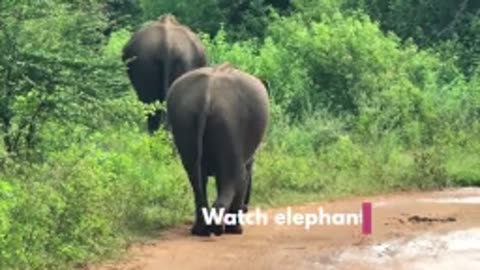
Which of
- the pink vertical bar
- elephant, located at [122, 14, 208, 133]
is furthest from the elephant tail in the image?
elephant, located at [122, 14, 208, 133]

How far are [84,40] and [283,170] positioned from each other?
278 cm

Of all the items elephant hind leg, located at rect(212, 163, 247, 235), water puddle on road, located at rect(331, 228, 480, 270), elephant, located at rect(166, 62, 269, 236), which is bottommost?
water puddle on road, located at rect(331, 228, 480, 270)

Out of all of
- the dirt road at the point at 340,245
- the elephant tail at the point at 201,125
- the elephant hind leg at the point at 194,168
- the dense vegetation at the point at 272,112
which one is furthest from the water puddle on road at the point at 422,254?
the dense vegetation at the point at 272,112

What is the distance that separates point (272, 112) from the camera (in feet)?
Result: 51.4

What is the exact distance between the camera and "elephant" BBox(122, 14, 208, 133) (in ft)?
48.5

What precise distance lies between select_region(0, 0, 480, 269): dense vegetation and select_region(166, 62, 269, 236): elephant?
23.6 inches

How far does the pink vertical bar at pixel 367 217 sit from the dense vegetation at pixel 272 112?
0.97 m

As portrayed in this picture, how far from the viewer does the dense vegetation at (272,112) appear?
30.9ft

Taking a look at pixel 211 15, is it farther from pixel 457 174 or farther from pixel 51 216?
pixel 51 216

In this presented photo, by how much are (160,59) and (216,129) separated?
4641 mm

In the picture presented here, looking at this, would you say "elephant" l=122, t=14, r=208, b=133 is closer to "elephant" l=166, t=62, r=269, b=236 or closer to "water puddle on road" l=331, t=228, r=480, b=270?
"elephant" l=166, t=62, r=269, b=236

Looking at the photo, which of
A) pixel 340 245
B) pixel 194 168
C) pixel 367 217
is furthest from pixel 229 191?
pixel 367 217

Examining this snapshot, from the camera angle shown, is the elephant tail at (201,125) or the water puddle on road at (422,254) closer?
the water puddle on road at (422,254)

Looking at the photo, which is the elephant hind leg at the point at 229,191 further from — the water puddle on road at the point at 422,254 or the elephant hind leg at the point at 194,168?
the water puddle on road at the point at 422,254
